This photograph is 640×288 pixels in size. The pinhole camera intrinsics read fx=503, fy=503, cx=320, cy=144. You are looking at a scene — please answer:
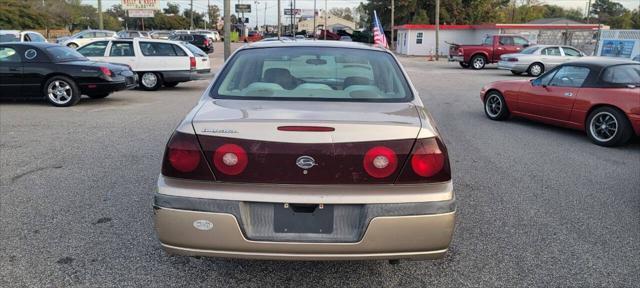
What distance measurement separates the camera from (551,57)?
21.2 m

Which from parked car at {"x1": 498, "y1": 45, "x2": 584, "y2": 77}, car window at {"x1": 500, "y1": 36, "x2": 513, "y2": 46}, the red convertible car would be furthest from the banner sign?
the red convertible car

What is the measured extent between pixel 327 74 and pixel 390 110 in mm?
1073

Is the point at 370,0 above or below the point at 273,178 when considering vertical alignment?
above

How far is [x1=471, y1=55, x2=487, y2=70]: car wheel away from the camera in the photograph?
1006 inches

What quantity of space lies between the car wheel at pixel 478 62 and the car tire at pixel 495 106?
1674cm

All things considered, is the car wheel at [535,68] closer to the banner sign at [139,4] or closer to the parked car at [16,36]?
the parked car at [16,36]

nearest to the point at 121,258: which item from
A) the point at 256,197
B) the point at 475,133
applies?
the point at 256,197

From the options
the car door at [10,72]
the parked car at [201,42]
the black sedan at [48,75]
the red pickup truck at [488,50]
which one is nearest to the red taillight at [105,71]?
the black sedan at [48,75]

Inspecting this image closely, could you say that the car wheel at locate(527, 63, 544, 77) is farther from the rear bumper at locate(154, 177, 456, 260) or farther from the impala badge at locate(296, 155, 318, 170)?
the impala badge at locate(296, 155, 318, 170)

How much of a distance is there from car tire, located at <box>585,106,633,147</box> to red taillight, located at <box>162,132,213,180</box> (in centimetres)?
664

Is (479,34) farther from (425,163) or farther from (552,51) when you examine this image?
(425,163)

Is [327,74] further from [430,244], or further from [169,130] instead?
[169,130]

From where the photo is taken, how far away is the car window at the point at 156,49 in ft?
45.8

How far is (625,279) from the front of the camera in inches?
129
